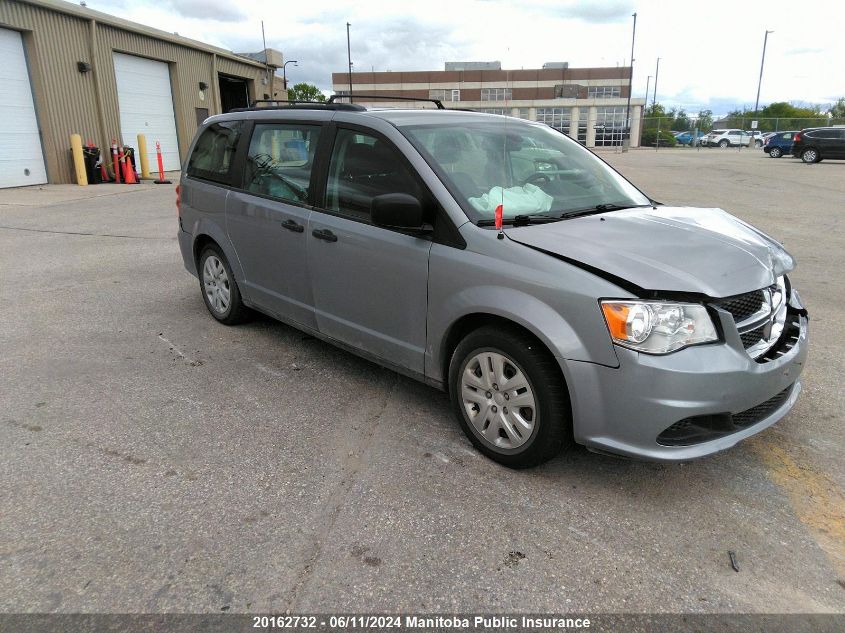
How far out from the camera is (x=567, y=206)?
3619 mm

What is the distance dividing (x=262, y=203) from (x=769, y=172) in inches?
911

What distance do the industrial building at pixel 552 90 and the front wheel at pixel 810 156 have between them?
89.4ft

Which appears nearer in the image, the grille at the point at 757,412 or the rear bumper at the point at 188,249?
the grille at the point at 757,412

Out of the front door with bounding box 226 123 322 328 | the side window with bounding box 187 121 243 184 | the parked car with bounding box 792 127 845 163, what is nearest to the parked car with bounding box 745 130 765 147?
the parked car with bounding box 792 127 845 163

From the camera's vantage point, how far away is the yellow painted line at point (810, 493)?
2654 mm

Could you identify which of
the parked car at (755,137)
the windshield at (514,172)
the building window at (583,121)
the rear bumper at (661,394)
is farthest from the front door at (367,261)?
the parked car at (755,137)

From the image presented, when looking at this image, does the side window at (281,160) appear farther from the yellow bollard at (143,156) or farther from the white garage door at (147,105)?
the white garage door at (147,105)

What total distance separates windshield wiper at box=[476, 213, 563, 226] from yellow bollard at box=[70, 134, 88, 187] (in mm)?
18058

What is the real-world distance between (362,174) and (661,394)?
2.20 meters

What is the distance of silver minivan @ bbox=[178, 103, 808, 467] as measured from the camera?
2.71 meters

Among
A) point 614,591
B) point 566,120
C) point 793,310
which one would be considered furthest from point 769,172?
point 566,120

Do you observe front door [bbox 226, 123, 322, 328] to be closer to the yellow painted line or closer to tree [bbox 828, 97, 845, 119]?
the yellow painted line

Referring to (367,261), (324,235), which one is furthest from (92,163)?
(367,261)

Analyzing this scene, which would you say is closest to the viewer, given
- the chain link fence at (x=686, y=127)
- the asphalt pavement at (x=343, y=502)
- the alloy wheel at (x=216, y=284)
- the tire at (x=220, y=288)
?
the asphalt pavement at (x=343, y=502)
